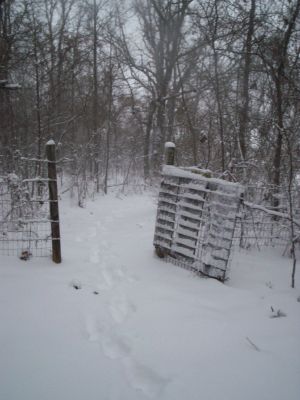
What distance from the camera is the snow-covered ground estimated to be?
2059 mm

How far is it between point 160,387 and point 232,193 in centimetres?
235

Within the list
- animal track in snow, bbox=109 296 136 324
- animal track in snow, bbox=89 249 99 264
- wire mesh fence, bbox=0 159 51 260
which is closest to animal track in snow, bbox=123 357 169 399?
animal track in snow, bbox=109 296 136 324

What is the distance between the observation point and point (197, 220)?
398cm

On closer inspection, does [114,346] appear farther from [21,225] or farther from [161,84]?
[161,84]

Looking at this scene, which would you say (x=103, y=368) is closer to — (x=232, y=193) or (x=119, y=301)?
(x=119, y=301)

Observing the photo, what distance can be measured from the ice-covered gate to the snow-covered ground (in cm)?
25

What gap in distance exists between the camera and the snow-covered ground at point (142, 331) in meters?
2.06

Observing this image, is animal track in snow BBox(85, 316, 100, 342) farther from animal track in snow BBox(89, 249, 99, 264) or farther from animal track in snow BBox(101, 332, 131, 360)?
animal track in snow BBox(89, 249, 99, 264)

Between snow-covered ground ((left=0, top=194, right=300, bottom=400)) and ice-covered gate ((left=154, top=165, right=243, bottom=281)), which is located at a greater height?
ice-covered gate ((left=154, top=165, right=243, bottom=281))

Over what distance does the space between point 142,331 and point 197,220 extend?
183 centimetres

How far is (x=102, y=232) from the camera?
604 cm

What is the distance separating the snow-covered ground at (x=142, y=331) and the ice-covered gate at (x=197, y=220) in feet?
0.82

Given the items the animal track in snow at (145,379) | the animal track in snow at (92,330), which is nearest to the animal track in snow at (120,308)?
the animal track in snow at (92,330)

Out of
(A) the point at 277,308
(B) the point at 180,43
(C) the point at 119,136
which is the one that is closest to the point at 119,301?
(A) the point at 277,308
